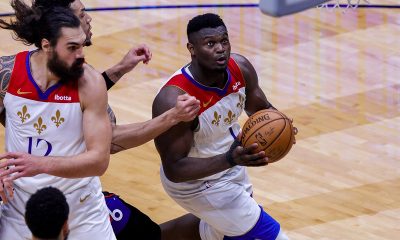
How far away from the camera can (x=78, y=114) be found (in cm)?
644

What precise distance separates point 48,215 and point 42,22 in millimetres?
1686

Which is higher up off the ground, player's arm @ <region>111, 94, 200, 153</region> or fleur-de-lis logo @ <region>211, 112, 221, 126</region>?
player's arm @ <region>111, 94, 200, 153</region>

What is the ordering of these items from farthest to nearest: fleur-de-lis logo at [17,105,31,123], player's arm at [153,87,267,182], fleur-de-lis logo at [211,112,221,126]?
fleur-de-lis logo at [211,112,221,126] < player's arm at [153,87,267,182] < fleur-de-lis logo at [17,105,31,123]

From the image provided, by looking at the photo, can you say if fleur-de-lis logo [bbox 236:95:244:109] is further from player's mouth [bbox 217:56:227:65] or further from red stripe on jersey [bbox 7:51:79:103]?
red stripe on jersey [bbox 7:51:79:103]

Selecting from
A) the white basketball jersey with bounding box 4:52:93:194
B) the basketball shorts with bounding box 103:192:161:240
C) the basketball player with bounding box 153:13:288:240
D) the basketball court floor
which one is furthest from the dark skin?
the basketball court floor

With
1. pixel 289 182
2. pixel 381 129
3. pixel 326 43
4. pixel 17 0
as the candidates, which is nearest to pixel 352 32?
pixel 326 43

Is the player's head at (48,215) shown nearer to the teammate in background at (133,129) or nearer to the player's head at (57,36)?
the teammate in background at (133,129)

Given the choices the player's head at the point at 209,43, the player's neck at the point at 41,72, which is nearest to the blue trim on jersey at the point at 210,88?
the player's head at the point at 209,43

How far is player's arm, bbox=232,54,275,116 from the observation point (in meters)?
7.41

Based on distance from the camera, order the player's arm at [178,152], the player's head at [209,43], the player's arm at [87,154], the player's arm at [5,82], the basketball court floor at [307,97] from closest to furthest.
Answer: the player's arm at [87,154] < the player's arm at [5,82] < the player's arm at [178,152] < the player's head at [209,43] < the basketball court floor at [307,97]

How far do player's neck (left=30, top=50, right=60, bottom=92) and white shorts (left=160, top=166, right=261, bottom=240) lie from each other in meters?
1.25

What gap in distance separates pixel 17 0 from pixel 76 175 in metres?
1.07

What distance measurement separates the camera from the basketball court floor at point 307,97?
887cm

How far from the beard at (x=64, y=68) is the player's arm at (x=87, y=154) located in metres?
0.07
